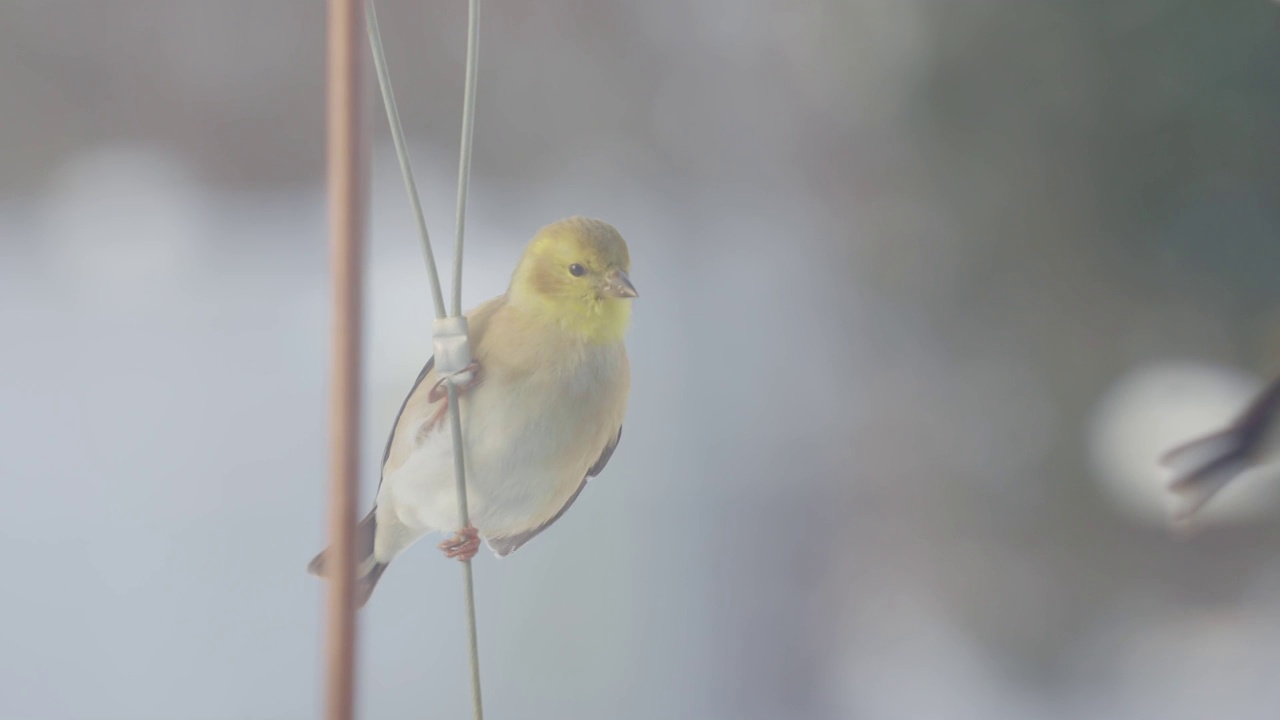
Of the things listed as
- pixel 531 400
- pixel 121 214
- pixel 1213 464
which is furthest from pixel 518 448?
pixel 121 214

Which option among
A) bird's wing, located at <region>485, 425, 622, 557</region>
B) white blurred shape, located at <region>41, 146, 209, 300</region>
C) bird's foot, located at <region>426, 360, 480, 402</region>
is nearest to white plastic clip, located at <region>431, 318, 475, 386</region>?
bird's foot, located at <region>426, 360, 480, 402</region>

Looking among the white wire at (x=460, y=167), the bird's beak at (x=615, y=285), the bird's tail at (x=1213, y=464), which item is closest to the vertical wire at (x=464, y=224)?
the white wire at (x=460, y=167)

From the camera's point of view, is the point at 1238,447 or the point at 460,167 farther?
the point at 460,167

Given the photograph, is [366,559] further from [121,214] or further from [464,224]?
[121,214]

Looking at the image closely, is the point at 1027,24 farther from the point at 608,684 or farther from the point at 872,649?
the point at 608,684

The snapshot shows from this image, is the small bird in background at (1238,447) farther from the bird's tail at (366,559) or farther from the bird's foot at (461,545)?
the bird's tail at (366,559)

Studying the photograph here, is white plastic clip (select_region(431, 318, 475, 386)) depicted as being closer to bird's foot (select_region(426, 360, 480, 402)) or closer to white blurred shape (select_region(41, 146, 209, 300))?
bird's foot (select_region(426, 360, 480, 402))

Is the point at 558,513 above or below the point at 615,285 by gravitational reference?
below
